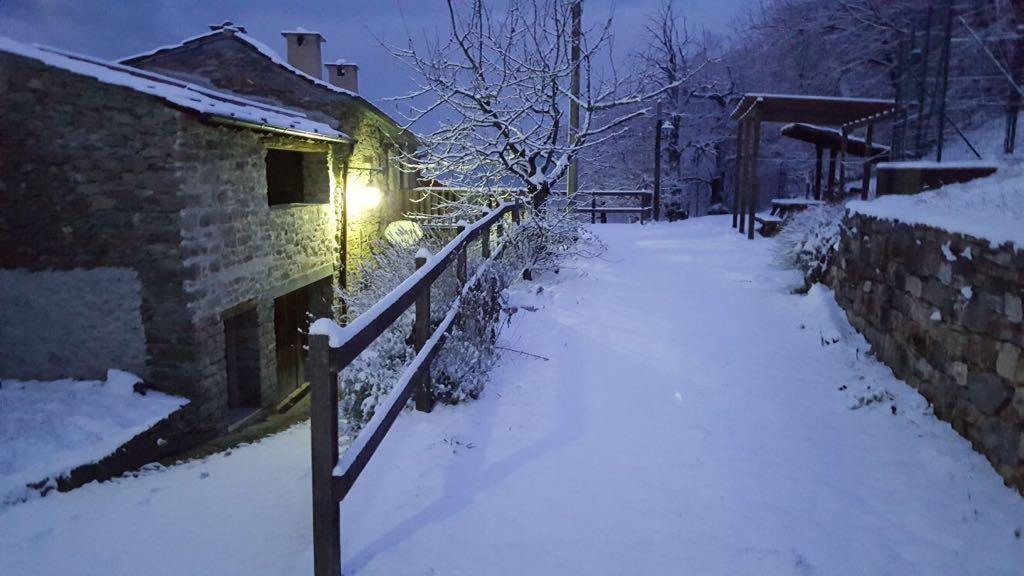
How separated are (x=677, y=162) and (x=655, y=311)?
21.3 m

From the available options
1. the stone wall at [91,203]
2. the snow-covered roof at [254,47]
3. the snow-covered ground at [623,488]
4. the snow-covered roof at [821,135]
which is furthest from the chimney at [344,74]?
the snow-covered ground at [623,488]

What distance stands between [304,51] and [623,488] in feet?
51.6

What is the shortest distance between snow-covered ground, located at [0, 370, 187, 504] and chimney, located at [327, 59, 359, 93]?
12.1 m

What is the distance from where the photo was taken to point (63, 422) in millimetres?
7188

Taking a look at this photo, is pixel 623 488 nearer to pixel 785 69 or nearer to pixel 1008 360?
pixel 1008 360

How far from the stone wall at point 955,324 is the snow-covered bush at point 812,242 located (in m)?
1.35

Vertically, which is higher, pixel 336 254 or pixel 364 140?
pixel 364 140

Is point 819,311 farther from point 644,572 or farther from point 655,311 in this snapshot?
point 644,572

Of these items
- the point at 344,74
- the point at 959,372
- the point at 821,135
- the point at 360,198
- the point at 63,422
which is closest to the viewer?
the point at 959,372

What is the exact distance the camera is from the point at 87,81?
7801 millimetres

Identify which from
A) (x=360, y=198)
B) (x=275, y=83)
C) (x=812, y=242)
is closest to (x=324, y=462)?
(x=812, y=242)

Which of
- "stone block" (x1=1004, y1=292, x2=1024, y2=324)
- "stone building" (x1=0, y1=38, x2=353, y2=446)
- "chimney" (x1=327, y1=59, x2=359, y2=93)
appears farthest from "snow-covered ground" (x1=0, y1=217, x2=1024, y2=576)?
"chimney" (x1=327, y1=59, x2=359, y2=93)

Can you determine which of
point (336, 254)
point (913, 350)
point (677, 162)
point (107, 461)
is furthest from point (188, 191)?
point (677, 162)

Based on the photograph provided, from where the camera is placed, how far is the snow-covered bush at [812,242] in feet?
21.3
